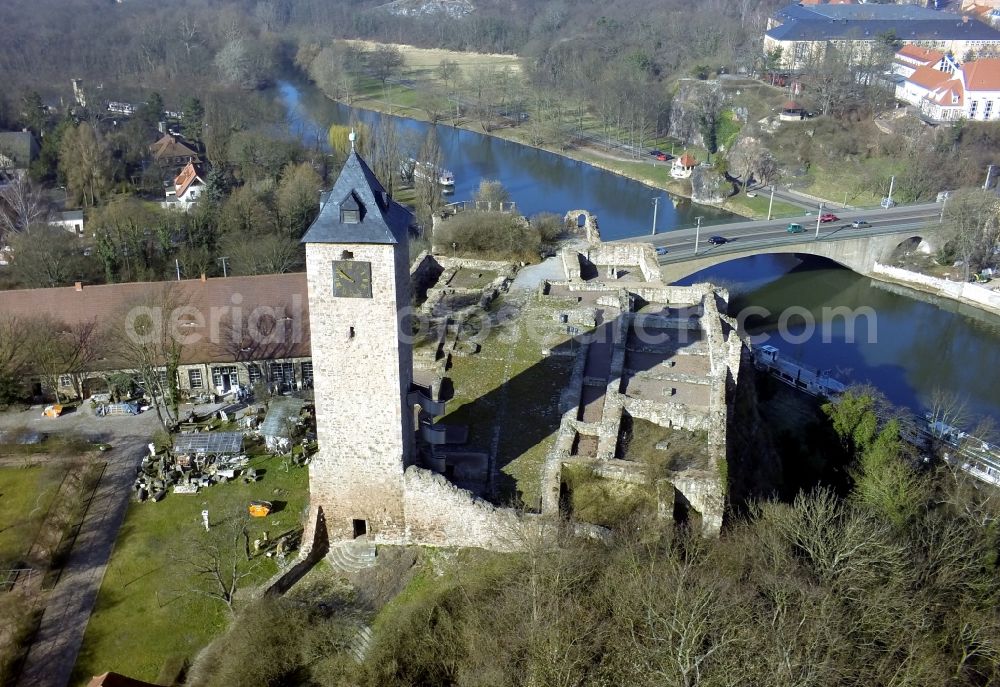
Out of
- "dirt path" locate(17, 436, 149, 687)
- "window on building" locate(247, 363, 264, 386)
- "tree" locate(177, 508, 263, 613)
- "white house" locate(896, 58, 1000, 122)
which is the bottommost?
"dirt path" locate(17, 436, 149, 687)

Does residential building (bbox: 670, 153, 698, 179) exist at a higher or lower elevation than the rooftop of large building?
lower

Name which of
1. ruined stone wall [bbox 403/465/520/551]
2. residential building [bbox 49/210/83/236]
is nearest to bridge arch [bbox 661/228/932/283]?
ruined stone wall [bbox 403/465/520/551]

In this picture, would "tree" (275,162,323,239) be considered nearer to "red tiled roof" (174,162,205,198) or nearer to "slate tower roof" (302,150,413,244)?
"red tiled roof" (174,162,205,198)

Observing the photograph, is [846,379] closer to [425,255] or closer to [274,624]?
[425,255]

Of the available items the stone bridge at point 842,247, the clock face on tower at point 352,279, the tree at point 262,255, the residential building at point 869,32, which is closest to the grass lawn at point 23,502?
the clock face on tower at point 352,279

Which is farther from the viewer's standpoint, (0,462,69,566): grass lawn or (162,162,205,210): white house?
→ (162,162,205,210): white house

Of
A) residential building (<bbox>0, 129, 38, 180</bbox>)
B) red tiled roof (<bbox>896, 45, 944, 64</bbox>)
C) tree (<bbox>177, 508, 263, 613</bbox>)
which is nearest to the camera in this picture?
tree (<bbox>177, 508, 263, 613</bbox>)

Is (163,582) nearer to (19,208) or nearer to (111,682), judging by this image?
(111,682)
